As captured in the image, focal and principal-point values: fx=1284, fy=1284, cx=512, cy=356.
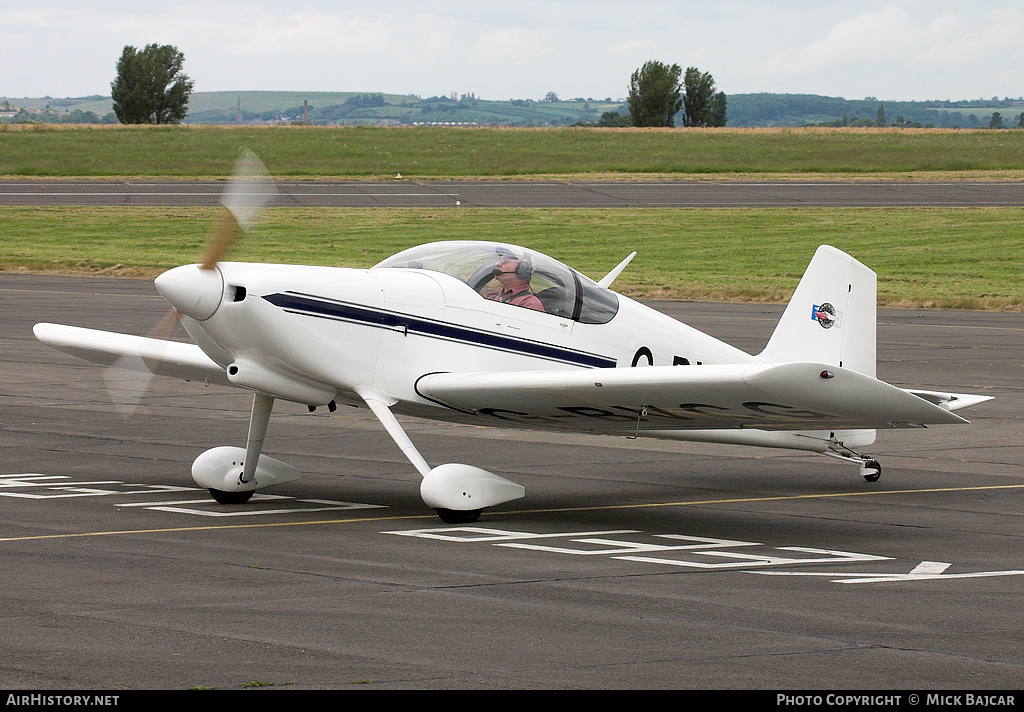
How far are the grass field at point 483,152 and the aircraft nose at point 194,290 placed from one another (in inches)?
2109

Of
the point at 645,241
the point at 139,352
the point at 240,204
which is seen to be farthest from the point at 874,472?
the point at 645,241

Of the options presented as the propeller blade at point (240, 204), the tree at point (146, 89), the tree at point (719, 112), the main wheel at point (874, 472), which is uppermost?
the tree at point (719, 112)

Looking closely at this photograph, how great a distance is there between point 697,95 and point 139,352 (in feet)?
354

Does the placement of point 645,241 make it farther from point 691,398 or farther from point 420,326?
point 691,398

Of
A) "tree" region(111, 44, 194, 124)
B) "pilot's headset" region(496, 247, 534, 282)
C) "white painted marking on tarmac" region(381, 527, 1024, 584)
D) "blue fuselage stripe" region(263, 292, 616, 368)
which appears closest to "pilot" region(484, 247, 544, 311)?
"pilot's headset" region(496, 247, 534, 282)

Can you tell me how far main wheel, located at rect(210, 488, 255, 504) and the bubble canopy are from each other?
2.31 meters

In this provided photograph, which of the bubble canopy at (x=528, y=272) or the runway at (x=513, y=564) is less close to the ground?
the bubble canopy at (x=528, y=272)

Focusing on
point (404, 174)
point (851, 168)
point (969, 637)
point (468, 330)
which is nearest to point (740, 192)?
point (851, 168)

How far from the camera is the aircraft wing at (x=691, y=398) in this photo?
8422 millimetres

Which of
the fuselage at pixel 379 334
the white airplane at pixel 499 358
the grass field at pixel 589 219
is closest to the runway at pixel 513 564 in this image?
the white airplane at pixel 499 358

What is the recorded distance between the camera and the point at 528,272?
10.8 meters

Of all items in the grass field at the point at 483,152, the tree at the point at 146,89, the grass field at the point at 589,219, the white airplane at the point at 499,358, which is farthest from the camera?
the tree at the point at 146,89

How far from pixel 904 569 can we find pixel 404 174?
56.9m

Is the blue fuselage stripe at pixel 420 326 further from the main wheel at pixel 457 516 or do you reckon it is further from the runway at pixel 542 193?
the runway at pixel 542 193
